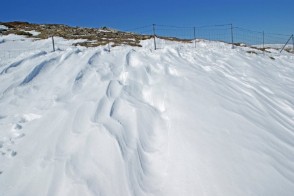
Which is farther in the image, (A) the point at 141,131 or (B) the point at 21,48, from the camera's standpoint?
(B) the point at 21,48

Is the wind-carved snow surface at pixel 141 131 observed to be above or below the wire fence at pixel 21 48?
below

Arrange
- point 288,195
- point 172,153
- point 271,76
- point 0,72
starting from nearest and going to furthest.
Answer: point 288,195 < point 172,153 < point 0,72 < point 271,76

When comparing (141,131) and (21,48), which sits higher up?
(21,48)

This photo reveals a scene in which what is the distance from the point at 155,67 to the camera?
6.54m

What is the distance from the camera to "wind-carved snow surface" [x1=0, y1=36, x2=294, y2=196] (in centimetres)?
309

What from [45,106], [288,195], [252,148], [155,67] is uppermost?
[155,67]

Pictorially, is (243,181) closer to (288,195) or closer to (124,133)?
(288,195)

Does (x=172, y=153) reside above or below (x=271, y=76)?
below

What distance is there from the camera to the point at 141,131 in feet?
13.2

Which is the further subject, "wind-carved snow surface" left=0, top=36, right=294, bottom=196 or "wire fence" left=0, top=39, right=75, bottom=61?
"wire fence" left=0, top=39, right=75, bottom=61

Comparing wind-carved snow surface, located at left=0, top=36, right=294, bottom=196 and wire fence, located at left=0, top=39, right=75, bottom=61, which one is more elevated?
wire fence, located at left=0, top=39, right=75, bottom=61

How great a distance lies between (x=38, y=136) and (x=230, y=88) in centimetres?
352

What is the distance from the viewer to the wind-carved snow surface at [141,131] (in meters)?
3.09

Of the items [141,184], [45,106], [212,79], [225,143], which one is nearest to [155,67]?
[212,79]
